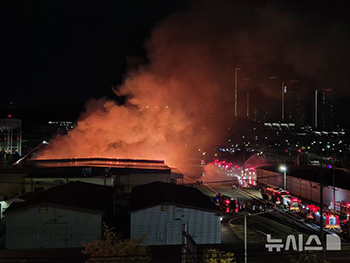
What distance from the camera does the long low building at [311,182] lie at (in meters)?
16.7

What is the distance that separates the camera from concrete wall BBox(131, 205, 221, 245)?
37.4ft

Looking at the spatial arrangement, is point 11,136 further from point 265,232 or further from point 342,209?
point 342,209

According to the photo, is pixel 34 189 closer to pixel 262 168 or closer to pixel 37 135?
pixel 262 168

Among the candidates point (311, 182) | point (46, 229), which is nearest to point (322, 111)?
point (311, 182)

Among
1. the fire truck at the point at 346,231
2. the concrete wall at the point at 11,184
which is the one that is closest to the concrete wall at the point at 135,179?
Result: the concrete wall at the point at 11,184

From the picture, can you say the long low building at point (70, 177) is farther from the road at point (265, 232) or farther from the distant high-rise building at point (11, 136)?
the distant high-rise building at point (11, 136)

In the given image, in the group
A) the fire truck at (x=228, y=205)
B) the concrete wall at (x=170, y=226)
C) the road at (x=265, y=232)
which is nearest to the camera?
the road at (x=265, y=232)

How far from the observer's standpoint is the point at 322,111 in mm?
61812

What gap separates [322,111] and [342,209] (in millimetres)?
51083

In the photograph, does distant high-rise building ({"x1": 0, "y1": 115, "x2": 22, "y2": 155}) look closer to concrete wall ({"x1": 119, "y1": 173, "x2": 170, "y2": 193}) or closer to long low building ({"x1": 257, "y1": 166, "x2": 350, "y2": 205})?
concrete wall ({"x1": 119, "y1": 173, "x2": 170, "y2": 193})

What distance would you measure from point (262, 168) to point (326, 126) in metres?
41.4

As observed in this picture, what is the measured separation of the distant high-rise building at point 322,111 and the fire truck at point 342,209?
48.5 m

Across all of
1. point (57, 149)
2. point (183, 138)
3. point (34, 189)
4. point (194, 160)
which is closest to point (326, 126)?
point (194, 160)

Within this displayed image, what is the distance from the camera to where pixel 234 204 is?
674 inches
